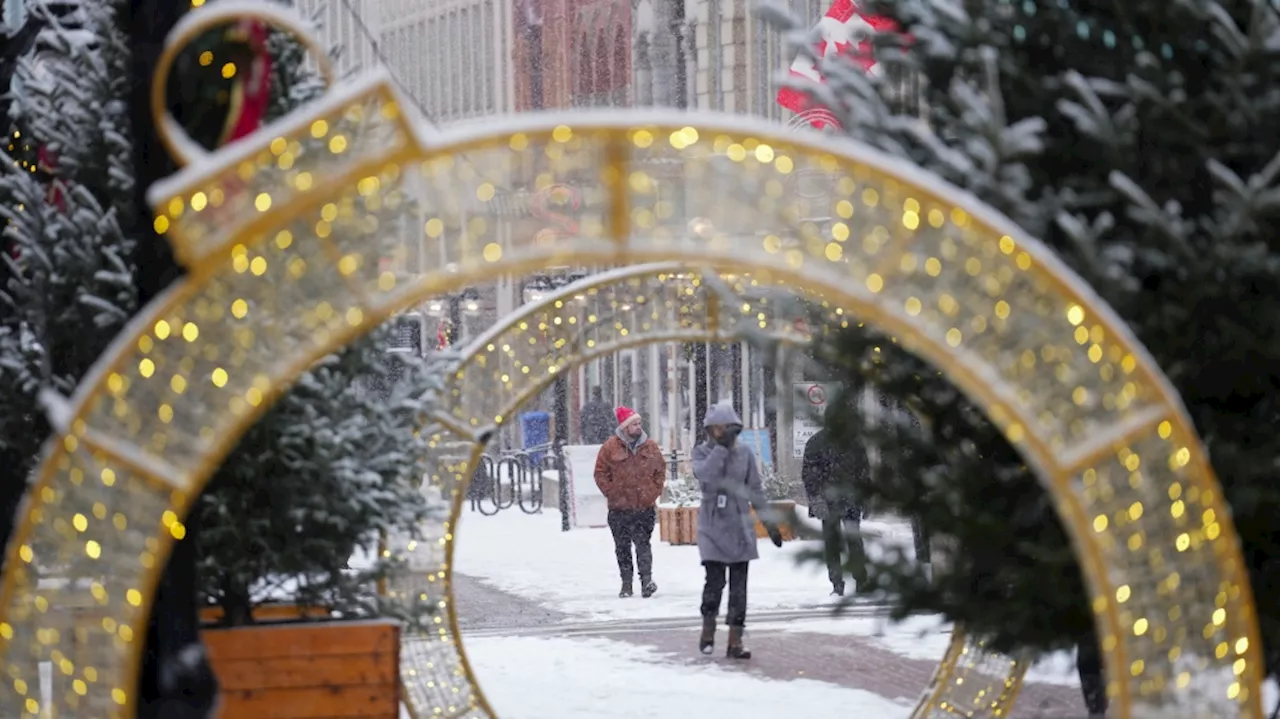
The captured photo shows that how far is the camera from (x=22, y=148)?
33.8 feet

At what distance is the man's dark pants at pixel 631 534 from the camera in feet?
56.7

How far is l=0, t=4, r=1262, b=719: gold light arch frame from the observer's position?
4.94 m

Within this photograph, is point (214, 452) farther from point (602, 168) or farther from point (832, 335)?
point (832, 335)

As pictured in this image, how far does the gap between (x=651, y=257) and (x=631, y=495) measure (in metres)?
12.4

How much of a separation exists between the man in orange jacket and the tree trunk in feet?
32.5

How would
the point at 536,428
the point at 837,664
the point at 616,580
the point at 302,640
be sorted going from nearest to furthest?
the point at 302,640, the point at 837,664, the point at 616,580, the point at 536,428

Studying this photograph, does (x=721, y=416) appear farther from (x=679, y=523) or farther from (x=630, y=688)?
(x=679, y=523)

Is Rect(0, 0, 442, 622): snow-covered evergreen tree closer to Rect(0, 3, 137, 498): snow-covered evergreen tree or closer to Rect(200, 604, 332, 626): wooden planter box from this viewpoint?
Rect(0, 3, 137, 498): snow-covered evergreen tree

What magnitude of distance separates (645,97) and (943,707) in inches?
1107

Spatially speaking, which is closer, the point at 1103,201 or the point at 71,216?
the point at 1103,201

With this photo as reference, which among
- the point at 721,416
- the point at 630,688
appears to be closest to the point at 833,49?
the point at 721,416

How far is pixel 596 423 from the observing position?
95.6ft

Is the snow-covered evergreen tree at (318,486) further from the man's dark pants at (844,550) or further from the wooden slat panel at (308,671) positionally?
the man's dark pants at (844,550)

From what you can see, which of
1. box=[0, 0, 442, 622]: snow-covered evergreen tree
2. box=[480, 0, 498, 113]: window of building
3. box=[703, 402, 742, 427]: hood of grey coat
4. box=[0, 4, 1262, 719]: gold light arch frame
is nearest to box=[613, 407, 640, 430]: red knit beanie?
box=[703, 402, 742, 427]: hood of grey coat
